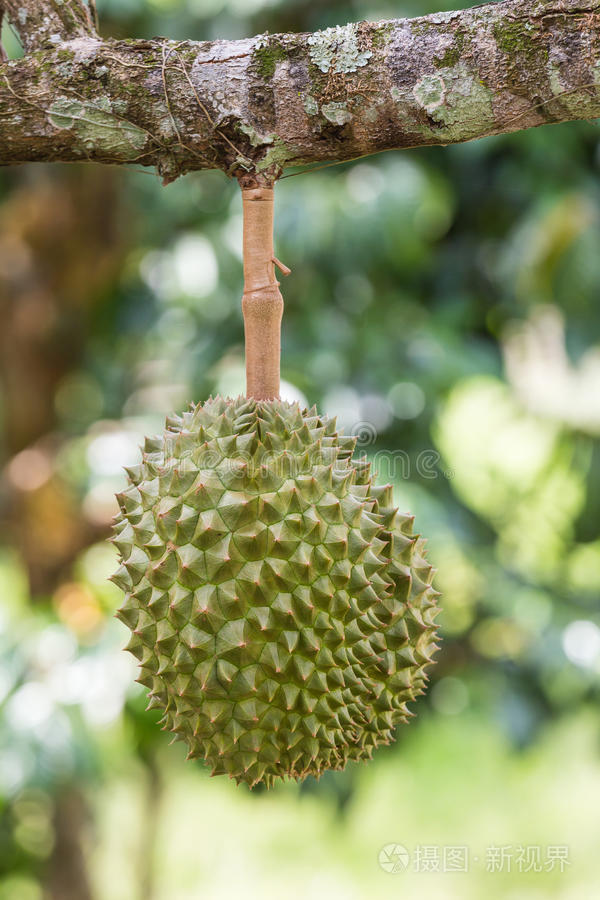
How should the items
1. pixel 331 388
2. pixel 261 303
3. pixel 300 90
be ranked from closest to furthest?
pixel 300 90, pixel 261 303, pixel 331 388

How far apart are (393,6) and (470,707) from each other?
273 cm

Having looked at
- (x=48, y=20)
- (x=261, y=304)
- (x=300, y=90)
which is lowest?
(x=261, y=304)

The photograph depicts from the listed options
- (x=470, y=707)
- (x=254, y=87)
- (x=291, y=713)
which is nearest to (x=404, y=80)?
(x=254, y=87)

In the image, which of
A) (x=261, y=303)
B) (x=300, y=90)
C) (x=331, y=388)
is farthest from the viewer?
(x=331, y=388)

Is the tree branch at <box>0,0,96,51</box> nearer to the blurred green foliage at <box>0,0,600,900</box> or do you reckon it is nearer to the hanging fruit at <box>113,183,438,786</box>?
the hanging fruit at <box>113,183,438,786</box>

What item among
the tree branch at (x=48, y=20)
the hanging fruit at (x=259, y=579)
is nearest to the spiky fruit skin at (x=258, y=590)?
the hanging fruit at (x=259, y=579)

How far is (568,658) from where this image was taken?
2717 millimetres

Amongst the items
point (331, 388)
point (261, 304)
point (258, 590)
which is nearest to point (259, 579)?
point (258, 590)

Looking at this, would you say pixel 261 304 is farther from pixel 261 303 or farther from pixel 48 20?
pixel 48 20

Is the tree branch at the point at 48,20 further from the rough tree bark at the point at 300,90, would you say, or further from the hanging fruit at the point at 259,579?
the hanging fruit at the point at 259,579

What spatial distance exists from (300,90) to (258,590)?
1.98ft

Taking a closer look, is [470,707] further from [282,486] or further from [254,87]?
[254,87]

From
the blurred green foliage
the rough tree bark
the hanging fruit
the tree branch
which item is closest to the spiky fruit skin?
the hanging fruit

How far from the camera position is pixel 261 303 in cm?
111
